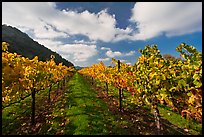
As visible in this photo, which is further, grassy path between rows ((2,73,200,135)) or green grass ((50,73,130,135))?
grassy path between rows ((2,73,200,135))

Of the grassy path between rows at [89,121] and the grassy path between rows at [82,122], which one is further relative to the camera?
the grassy path between rows at [82,122]

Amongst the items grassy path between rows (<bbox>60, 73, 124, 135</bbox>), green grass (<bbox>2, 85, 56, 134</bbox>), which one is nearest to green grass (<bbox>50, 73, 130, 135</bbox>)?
grassy path between rows (<bbox>60, 73, 124, 135</bbox>)

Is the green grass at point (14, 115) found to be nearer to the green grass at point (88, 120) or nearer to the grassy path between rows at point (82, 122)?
the grassy path between rows at point (82, 122)

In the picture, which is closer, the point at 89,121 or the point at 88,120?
the point at 89,121

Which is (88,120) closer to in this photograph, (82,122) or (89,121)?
(89,121)

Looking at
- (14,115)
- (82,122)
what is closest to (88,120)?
(82,122)

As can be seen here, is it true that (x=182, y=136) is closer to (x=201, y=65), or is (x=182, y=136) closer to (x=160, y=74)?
(x=160, y=74)

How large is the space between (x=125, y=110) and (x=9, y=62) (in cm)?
1286

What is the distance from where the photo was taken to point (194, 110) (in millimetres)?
7902

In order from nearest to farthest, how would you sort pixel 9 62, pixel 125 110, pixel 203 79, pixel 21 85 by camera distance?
pixel 203 79 → pixel 9 62 → pixel 21 85 → pixel 125 110

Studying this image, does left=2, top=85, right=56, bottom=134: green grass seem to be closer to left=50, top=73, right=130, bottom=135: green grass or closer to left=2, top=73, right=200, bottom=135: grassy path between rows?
left=2, top=73, right=200, bottom=135: grassy path between rows

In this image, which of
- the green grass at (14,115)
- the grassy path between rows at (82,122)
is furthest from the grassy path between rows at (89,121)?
the green grass at (14,115)

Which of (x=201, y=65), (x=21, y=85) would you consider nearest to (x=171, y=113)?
(x=201, y=65)

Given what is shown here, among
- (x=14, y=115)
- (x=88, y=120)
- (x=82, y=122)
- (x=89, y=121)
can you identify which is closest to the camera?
(x=82, y=122)
